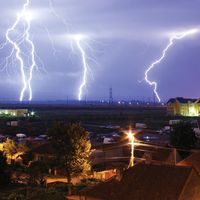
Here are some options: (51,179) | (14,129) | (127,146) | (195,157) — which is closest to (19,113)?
(14,129)

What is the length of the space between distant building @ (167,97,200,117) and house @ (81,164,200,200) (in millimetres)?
70543

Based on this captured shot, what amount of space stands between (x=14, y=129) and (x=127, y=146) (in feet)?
85.6

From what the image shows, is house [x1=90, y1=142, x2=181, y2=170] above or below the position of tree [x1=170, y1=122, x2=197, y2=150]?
below

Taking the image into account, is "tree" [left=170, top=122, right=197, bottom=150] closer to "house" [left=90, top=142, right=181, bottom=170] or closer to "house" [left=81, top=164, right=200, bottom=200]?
"house" [left=90, top=142, right=181, bottom=170]

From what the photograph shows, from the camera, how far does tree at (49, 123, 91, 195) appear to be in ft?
75.0

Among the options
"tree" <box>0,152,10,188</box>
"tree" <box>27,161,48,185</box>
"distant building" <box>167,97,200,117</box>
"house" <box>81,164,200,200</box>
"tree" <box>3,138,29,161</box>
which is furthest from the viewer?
"distant building" <box>167,97,200,117</box>

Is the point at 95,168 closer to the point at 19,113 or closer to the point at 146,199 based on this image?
the point at 146,199

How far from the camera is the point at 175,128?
1192 inches

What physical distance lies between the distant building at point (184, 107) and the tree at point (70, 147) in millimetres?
65058

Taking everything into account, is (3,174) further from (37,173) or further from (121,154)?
(121,154)

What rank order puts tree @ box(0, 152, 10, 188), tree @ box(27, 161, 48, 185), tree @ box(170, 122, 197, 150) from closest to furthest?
tree @ box(27, 161, 48, 185)
tree @ box(0, 152, 10, 188)
tree @ box(170, 122, 197, 150)

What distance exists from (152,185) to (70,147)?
750 cm

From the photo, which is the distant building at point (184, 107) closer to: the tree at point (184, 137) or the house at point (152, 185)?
the tree at point (184, 137)

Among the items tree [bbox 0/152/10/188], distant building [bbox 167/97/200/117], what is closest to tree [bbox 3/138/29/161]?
tree [bbox 0/152/10/188]
